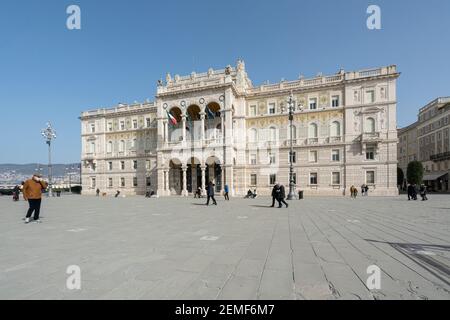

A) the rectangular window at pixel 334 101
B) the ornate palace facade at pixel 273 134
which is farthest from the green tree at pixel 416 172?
the rectangular window at pixel 334 101

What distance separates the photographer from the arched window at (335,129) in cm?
3338

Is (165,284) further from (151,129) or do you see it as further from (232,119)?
(151,129)

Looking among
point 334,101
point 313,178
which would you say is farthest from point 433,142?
point 313,178

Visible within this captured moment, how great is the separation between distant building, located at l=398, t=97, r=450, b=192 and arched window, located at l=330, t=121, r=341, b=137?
1104 inches

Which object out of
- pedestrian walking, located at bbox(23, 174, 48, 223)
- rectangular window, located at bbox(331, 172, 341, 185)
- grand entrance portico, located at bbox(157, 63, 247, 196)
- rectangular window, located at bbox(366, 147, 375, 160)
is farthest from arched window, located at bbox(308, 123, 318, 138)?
pedestrian walking, located at bbox(23, 174, 48, 223)

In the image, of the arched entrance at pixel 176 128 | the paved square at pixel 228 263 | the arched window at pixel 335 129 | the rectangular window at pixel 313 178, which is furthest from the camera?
the arched entrance at pixel 176 128

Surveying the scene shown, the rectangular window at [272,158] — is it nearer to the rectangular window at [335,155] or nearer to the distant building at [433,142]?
the rectangular window at [335,155]

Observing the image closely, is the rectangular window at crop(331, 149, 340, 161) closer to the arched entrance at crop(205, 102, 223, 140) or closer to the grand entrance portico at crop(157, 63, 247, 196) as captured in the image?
the grand entrance portico at crop(157, 63, 247, 196)

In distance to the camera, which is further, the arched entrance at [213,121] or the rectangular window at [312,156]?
the arched entrance at [213,121]

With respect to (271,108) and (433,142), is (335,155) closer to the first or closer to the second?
(271,108)

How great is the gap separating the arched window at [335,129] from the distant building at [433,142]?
28039 millimetres

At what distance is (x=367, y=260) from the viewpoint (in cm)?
494

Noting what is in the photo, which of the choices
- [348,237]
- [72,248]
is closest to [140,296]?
[72,248]
